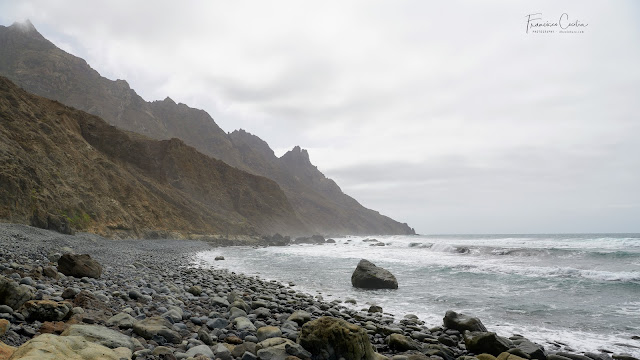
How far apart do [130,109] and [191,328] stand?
4910 inches

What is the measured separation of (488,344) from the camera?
22.4 ft

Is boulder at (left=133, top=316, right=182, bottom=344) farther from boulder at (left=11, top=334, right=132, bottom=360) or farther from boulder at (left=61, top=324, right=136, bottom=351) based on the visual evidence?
boulder at (left=11, top=334, right=132, bottom=360)

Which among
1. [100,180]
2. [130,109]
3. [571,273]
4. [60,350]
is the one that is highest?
[130,109]

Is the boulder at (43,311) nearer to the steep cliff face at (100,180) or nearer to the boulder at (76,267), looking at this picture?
the boulder at (76,267)

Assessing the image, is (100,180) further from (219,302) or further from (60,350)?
(60,350)

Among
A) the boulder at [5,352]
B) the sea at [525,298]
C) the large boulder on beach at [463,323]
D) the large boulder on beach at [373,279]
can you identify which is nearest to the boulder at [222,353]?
the boulder at [5,352]

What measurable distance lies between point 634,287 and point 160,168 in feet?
235

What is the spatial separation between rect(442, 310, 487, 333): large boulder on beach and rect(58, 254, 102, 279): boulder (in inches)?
375

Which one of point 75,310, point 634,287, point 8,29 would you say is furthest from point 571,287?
point 8,29

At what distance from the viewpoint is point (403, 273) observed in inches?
793

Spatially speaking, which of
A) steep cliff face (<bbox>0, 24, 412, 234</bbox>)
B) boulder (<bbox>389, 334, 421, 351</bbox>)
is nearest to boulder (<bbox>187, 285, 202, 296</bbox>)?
boulder (<bbox>389, 334, 421, 351</bbox>)

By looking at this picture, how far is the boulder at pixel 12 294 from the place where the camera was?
4957mm

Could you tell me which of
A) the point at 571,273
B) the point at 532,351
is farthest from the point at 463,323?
the point at 571,273

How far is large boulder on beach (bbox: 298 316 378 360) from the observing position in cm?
559
